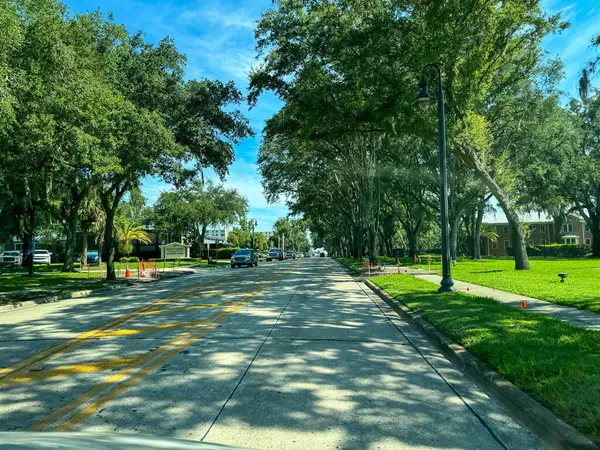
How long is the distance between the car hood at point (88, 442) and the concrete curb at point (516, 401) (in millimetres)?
2929

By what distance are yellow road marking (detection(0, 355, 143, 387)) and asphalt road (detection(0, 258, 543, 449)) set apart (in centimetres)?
2

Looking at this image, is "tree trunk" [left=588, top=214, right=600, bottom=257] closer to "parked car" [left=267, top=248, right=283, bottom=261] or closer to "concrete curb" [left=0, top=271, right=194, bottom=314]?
"parked car" [left=267, top=248, right=283, bottom=261]

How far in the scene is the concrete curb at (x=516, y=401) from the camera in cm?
394

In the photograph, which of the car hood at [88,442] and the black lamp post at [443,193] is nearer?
the car hood at [88,442]

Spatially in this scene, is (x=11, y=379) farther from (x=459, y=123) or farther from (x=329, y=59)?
(x=459, y=123)

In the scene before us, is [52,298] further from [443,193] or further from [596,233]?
[596,233]

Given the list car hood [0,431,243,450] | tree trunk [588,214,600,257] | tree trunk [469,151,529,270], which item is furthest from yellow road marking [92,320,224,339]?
tree trunk [588,214,600,257]

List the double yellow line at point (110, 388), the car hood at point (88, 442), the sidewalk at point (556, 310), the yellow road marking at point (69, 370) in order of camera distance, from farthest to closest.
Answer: the sidewalk at point (556, 310) < the yellow road marking at point (69, 370) < the double yellow line at point (110, 388) < the car hood at point (88, 442)

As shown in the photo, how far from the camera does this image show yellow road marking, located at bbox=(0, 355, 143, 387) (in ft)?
19.5

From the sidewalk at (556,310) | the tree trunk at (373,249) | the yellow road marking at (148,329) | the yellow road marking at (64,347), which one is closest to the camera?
the yellow road marking at (64,347)

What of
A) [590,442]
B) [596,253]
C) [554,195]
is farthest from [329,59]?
[596,253]

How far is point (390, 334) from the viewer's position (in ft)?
29.7

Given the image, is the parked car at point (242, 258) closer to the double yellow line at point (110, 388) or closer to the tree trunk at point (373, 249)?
the tree trunk at point (373, 249)

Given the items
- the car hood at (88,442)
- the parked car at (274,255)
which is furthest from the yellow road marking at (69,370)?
the parked car at (274,255)
